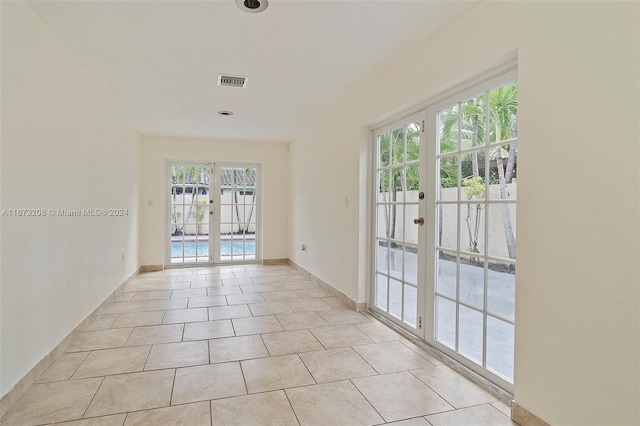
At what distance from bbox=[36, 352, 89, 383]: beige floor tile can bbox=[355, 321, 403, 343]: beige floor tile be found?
2.17m

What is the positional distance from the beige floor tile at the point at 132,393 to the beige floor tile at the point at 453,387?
1.57m

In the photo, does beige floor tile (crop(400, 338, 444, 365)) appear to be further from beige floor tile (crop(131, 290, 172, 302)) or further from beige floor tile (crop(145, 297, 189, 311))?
beige floor tile (crop(131, 290, 172, 302))

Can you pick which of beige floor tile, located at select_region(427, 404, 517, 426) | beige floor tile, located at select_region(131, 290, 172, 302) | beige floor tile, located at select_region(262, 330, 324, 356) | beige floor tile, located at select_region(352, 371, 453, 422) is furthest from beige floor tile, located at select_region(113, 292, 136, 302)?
beige floor tile, located at select_region(427, 404, 517, 426)

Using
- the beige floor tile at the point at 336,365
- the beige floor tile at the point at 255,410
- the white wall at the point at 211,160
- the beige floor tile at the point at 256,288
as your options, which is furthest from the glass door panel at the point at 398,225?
the white wall at the point at 211,160

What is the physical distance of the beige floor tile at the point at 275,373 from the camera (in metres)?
2.19

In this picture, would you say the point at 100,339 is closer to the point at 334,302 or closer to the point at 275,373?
the point at 275,373

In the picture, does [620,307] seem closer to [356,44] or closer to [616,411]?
[616,411]

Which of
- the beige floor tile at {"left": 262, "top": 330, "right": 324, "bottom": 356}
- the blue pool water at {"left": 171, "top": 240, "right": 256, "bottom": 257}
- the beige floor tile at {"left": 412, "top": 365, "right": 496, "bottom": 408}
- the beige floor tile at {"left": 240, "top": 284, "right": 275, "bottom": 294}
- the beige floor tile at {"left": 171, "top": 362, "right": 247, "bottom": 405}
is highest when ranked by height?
the blue pool water at {"left": 171, "top": 240, "right": 256, "bottom": 257}

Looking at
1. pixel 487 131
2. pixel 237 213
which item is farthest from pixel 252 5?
pixel 237 213

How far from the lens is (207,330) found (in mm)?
3139

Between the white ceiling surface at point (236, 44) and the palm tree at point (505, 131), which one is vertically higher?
the white ceiling surface at point (236, 44)

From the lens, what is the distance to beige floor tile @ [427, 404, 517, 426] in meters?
1.82

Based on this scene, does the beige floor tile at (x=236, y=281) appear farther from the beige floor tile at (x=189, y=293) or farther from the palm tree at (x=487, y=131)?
the palm tree at (x=487, y=131)

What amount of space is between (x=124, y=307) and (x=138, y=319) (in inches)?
20.7
